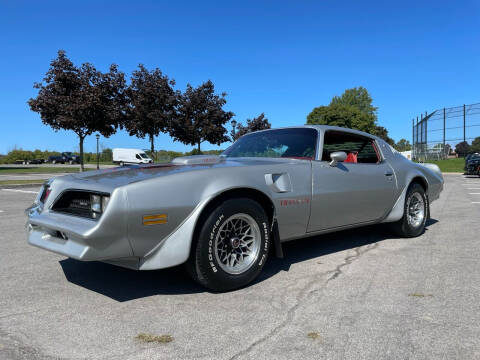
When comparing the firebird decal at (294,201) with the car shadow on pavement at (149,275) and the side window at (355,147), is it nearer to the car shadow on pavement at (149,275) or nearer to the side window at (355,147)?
the car shadow on pavement at (149,275)

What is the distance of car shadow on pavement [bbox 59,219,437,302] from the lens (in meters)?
2.98

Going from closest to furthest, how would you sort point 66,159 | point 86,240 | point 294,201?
point 86,240
point 294,201
point 66,159

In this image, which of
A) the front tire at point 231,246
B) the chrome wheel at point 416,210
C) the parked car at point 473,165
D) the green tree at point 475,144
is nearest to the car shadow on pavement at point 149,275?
the front tire at point 231,246

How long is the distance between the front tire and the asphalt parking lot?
139mm

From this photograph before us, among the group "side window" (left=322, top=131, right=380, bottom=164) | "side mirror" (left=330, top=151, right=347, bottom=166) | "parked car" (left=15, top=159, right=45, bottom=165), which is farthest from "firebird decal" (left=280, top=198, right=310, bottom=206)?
"parked car" (left=15, top=159, right=45, bottom=165)

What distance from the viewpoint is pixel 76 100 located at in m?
20.4

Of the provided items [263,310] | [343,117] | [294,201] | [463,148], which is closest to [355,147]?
[294,201]

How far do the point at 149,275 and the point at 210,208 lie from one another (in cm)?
103

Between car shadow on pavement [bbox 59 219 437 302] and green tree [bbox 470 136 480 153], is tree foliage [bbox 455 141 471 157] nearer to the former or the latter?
green tree [bbox 470 136 480 153]

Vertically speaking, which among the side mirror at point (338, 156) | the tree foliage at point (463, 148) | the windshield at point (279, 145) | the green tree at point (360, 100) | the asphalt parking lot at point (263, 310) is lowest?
the asphalt parking lot at point (263, 310)

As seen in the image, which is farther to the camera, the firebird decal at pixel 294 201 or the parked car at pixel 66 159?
the parked car at pixel 66 159

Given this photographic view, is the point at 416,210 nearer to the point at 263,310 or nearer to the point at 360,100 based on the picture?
the point at 263,310

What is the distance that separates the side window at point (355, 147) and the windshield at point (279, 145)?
34 centimetres

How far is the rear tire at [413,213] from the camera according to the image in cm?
478
